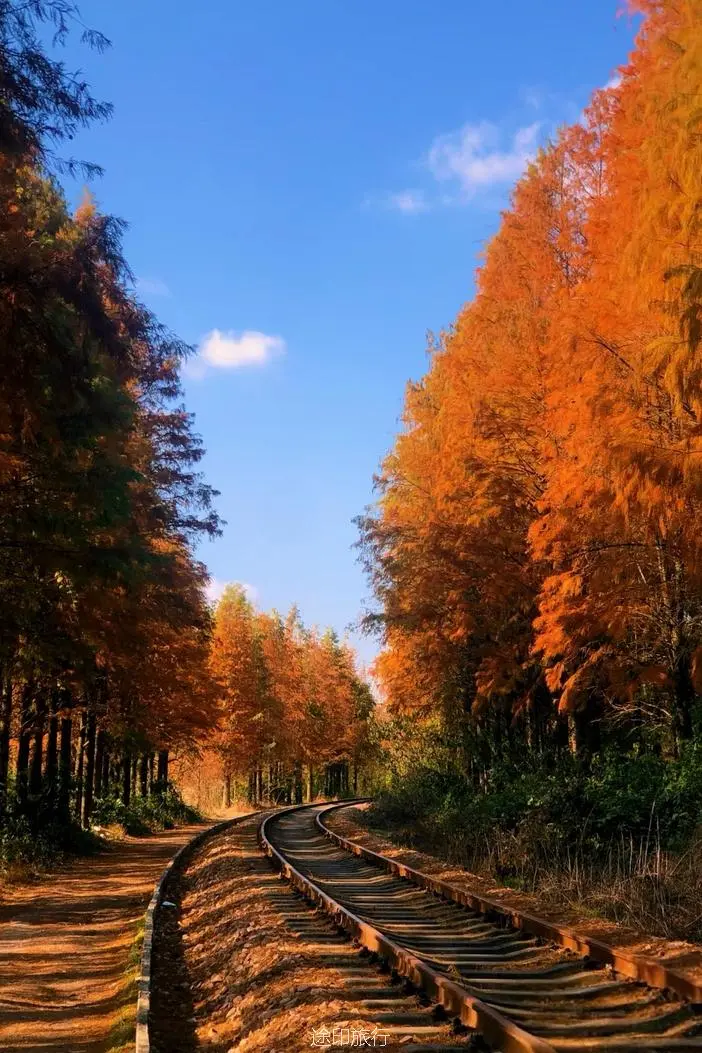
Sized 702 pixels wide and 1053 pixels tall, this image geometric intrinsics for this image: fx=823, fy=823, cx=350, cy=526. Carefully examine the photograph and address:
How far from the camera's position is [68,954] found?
31.9 feet

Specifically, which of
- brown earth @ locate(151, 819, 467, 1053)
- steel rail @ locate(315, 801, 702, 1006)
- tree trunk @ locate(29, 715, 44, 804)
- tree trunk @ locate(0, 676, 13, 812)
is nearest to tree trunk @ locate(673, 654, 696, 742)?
steel rail @ locate(315, 801, 702, 1006)

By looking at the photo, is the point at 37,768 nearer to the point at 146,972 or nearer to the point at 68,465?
the point at 68,465

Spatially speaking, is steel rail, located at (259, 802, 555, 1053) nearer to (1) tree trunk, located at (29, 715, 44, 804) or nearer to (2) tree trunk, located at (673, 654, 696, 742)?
(2) tree trunk, located at (673, 654, 696, 742)

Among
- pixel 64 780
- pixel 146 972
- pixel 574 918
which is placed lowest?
pixel 146 972

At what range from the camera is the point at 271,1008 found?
20.8 ft

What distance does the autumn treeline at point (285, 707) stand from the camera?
159 ft

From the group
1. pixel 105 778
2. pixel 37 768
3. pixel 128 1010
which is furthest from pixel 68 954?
pixel 105 778

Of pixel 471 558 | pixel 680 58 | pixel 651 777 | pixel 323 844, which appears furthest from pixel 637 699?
pixel 680 58

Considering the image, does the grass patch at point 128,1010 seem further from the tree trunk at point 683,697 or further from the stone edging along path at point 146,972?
the tree trunk at point 683,697

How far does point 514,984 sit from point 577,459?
7859 mm

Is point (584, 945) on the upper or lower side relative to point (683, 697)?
lower

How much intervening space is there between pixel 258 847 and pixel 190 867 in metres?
2.75

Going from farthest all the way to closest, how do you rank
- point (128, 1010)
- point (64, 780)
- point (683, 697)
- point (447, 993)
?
point (64, 780) < point (683, 697) < point (128, 1010) < point (447, 993)

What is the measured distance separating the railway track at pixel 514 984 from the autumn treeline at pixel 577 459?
4971 mm
